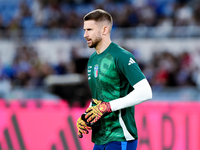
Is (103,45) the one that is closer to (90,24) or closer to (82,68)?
(90,24)

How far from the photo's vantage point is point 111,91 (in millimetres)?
3510

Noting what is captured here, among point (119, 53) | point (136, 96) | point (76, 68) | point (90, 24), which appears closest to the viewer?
point (136, 96)

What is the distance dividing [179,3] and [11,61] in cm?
684

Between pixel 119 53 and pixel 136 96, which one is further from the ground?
pixel 119 53

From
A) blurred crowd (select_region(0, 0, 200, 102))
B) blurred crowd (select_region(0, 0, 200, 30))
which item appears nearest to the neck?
blurred crowd (select_region(0, 0, 200, 102))

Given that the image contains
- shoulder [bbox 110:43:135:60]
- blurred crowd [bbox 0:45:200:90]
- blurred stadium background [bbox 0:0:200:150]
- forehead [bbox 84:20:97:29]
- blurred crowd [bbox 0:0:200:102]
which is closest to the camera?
shoulder [bbox 110:43:135:60]

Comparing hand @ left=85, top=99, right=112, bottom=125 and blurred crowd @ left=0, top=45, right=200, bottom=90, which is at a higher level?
hand @ left=85, top=99, right=112, bottom=125

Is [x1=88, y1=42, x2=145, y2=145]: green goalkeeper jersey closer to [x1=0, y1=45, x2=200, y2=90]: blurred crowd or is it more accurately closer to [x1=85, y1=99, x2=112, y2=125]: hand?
[x1=85, y1=99, x2=112, y2=125]: hand

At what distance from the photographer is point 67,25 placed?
1536 centimetres

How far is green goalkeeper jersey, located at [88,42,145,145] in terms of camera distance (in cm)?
345

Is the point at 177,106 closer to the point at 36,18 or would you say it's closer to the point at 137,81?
the point at 137,81

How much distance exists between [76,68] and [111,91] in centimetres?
925

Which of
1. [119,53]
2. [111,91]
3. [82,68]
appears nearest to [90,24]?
[119,53]

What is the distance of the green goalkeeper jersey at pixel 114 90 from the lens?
3.45 meters
